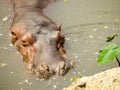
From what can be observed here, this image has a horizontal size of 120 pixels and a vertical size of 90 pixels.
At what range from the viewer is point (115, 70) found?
4.78 meters

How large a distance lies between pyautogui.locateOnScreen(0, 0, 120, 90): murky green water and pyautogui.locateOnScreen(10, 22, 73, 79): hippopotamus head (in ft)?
0.42

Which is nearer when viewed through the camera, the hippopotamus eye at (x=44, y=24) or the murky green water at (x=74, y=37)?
the murky green water at (x=74, y=37)

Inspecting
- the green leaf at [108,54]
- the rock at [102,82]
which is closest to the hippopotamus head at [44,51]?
the rock at [102,82]

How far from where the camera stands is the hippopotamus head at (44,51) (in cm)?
588

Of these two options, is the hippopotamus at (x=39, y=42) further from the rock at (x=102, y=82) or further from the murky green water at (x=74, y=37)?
the rock at (x=102, y=82)

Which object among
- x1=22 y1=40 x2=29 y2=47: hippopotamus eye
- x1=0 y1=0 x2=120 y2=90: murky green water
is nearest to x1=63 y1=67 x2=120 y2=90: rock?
x1=0 y1=0 x2=120 y2=90: murky green water

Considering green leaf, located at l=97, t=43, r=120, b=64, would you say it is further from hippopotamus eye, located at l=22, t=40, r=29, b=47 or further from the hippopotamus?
hippopotamus eye, located at l=22, t=40, r=29, b=47

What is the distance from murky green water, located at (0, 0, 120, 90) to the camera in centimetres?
597

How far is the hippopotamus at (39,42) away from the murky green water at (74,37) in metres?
0.14

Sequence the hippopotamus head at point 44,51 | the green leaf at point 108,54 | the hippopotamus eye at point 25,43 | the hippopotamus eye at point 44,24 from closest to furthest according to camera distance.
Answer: the green leaf at point 108,54 < the hippopotamus head at point 44,51 < the hippopotamus eye at point 25,43 < the hippopotamus eye at point 44,24

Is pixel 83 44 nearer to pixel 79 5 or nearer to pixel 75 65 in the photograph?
pixel 75 65

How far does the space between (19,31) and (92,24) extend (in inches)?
69.7

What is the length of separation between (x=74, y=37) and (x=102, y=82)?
2850mm

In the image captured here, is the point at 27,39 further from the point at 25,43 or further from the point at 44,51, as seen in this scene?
the point at 44,51
